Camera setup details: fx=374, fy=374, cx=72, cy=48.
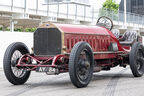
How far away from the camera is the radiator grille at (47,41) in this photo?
10.6m

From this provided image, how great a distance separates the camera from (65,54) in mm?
10289

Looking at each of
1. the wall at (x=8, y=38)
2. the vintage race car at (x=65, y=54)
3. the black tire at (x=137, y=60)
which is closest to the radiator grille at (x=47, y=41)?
the vintage race car at (x=65, y=54)

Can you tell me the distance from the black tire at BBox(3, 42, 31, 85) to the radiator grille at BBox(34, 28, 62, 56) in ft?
1.59

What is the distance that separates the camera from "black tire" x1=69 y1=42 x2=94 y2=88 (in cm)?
949

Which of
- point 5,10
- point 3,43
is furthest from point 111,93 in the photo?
point 5,10

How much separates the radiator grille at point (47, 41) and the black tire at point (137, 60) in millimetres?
3064

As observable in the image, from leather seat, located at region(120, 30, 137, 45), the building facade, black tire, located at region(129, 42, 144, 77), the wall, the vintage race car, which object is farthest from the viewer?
the building facade

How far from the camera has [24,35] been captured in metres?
20.0

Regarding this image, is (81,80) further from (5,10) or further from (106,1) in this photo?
(106,1)

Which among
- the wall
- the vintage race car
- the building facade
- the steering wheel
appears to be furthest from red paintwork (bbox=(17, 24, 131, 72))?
the building facade

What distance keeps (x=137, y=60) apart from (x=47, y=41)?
12.1ft

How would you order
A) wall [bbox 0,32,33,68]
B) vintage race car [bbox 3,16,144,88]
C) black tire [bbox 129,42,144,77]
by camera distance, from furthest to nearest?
wall [bbox 0,32,33,68], black tire [bbox 129,42,144,77], vintage race car [bbox 3,16,144,88]

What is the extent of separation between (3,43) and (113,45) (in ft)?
25.6

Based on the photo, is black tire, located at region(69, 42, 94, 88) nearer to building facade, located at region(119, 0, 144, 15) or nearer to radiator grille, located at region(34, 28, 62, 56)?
radiator grille, located at region(34, 28, 62, 56)
